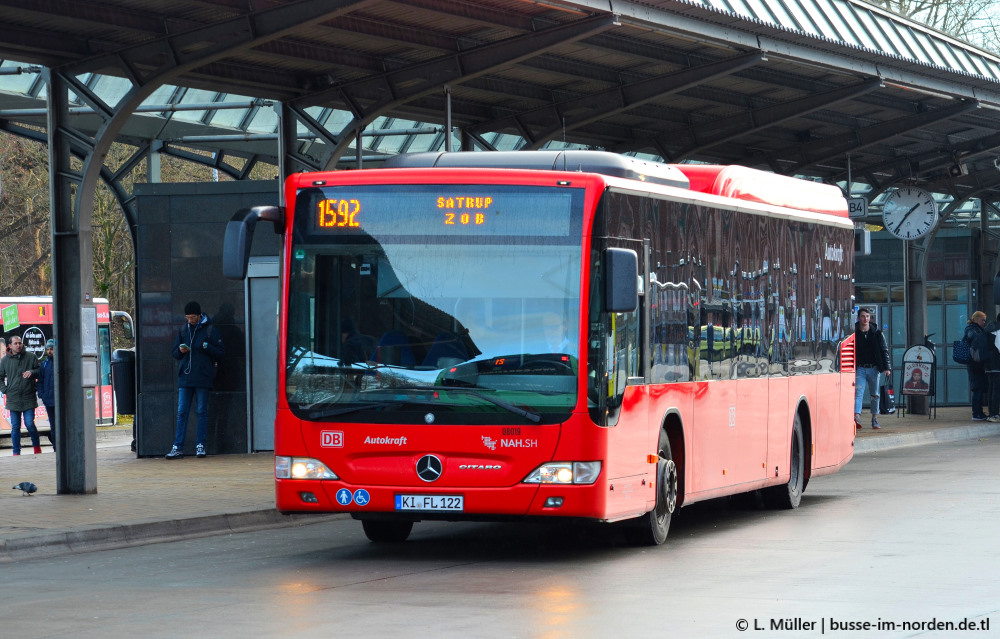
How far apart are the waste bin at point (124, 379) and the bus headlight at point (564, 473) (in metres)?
13.5

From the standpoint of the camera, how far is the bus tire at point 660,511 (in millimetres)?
12320

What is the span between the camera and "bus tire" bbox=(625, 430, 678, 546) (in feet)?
40.4

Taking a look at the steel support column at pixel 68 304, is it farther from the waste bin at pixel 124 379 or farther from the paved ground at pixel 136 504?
the waste bin at pixel 124 379

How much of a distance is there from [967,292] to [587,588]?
27.3 m

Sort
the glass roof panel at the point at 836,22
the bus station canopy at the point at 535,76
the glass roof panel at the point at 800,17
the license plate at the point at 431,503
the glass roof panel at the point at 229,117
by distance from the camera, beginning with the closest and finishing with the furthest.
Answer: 1. the license plate at the point at 431,503
2. the bus station canopy at the point at 535,76
3. the glass roof panel at the point at 800,17
4. the glass roof panel at the point at 836,22
5. the glass roof panel at the point at 229,117

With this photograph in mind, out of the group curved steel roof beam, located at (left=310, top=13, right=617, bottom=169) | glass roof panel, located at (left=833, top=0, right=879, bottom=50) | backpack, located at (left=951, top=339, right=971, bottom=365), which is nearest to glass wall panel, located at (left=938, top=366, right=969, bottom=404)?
backpack, located at (left=951, top=339, right=971, bottom=365)

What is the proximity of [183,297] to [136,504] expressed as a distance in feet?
25.2

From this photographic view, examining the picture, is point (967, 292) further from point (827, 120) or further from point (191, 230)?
point (191, 230)

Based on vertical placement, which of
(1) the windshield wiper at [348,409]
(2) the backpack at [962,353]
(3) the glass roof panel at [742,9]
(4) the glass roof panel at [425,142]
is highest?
(3) the glass roof panel at [742,9]

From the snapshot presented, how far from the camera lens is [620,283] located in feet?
36.8

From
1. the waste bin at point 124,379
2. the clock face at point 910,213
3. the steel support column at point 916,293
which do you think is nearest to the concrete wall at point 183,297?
the waste bin at point 124,379

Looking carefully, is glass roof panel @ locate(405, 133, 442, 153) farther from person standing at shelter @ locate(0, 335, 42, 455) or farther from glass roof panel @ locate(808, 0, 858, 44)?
glass roof panel @ locate(808, 0, 858, 44)

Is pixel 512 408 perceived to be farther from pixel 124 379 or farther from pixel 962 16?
pixel 962 16

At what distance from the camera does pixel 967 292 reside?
35.7 m
